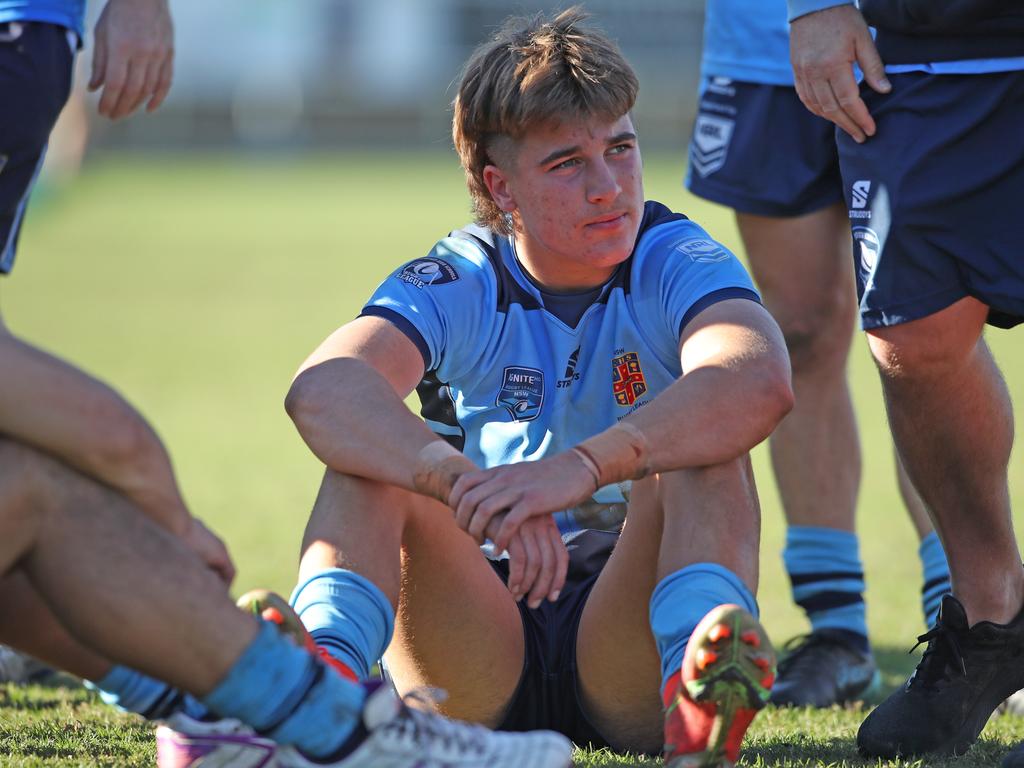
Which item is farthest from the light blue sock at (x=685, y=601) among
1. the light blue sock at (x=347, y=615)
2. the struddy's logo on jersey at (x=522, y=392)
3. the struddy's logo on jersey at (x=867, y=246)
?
the struddy's logo on jersey at (x=867, y=246)

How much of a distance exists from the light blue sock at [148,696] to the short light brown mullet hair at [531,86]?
1389 mm

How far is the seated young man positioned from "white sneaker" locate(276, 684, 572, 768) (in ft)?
0.92

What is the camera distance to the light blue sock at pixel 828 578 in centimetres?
397

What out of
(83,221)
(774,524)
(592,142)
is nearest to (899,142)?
(592,142)

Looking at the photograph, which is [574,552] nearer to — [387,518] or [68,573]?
[387,518]

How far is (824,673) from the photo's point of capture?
3791 mm

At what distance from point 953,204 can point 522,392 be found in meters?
0.99

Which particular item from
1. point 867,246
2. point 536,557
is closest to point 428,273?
point 536,557

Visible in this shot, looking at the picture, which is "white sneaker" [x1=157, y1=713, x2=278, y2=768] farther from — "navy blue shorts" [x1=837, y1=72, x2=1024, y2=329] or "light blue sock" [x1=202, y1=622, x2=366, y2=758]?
"navy blue shorts" [x1=837, y1=72, x2=1024, y2=329]

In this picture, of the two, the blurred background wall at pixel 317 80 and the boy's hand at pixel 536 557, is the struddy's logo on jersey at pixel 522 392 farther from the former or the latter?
the blurred background wall at pixel 317 80

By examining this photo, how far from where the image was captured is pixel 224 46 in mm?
37750

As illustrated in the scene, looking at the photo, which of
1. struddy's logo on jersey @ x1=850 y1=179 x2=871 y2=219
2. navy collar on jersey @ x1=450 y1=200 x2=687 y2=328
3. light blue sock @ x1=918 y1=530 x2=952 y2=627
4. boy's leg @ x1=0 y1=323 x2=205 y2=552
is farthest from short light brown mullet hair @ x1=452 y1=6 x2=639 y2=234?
light blue sock @ x1=918 y1=530 x2=952 y2=627

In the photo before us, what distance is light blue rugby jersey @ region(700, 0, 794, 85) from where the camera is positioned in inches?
167

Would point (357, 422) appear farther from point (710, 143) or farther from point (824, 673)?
point (710, 143)
